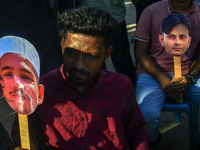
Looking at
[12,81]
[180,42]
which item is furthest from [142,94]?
[12,81]

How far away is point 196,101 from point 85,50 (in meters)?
1.26

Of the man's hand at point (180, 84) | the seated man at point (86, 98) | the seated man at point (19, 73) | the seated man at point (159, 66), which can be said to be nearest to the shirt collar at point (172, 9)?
the seated man at point (159, 66)

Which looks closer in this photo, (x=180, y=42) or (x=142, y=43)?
(x=180, y=42)

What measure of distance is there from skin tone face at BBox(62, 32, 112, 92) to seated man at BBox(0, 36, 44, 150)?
→ 230 mm

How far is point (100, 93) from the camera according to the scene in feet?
4.48

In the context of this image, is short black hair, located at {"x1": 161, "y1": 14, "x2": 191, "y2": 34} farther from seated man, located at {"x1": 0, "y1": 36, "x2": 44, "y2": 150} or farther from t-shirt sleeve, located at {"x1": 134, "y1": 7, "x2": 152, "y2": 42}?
seated man, located at {"x1": 0, "y1": 36, "x2": 44, "y2": 150}

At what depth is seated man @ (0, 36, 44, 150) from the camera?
37.7 inches

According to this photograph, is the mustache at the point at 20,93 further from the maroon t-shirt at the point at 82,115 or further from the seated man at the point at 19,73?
the maroon t-shirt at the point at 82,115

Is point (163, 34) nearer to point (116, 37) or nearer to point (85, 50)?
point (85, 50)

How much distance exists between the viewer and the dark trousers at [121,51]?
2.76 meters

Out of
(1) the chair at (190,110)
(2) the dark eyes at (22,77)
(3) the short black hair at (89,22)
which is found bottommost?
(1) the chair at (190,110)

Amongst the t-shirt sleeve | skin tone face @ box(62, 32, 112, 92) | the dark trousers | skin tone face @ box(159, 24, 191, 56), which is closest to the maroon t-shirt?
skin tone face @ box(62, 32, 112, 92)

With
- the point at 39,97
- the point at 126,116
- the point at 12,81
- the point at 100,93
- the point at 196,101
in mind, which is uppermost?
the point at 12,81

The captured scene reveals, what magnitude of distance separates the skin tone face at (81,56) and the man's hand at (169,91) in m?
0.93
